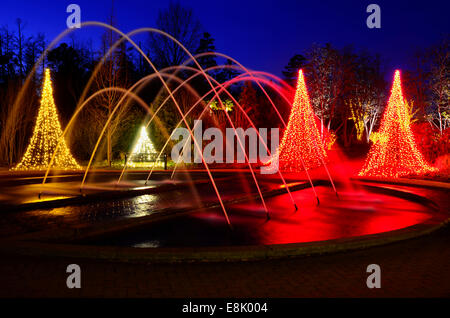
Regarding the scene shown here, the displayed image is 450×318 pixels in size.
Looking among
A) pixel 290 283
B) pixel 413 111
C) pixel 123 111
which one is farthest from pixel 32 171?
pixel 413 111

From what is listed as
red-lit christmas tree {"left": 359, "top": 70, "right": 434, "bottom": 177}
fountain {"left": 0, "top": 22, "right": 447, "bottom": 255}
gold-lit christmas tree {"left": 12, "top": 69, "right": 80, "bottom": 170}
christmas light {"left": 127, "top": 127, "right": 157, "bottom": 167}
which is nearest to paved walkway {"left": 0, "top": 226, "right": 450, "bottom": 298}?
fountain {"left": 0, "top": 22, "right": 447, "bottom": 255}

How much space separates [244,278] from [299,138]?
58.6ft

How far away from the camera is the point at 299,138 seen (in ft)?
73.6

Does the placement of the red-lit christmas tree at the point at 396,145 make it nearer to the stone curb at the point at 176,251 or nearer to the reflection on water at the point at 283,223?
the reflection on water at the point at 283,223

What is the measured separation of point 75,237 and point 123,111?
27608mm

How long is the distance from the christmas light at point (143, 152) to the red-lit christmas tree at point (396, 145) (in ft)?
58.3

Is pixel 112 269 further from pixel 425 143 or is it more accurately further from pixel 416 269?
pixel 425 143

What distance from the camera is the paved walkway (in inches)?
189

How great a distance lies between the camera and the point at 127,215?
10.1 meters

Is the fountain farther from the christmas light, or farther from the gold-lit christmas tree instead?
the christmas light

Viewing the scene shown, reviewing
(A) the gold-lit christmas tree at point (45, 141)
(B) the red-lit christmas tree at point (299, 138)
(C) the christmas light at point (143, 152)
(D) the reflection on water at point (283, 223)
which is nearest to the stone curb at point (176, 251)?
(D) the reflection on water at point (283, 223)

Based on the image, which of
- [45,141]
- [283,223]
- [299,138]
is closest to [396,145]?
[299,138]

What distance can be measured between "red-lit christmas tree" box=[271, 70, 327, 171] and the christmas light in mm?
11822

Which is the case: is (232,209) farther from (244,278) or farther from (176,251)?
(244,278)
